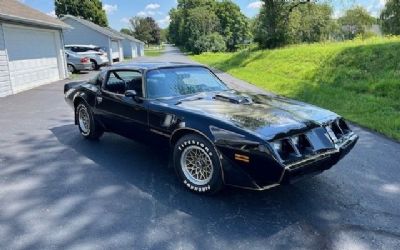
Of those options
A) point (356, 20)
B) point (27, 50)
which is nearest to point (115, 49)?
point (27, 50)

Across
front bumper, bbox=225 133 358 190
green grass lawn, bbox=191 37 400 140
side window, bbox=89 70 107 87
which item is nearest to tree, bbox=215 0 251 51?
green grass lawn, bbox=191 37 400 140

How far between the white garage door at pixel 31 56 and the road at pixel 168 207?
8816 mm

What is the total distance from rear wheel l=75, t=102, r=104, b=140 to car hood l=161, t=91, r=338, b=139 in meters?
2.05

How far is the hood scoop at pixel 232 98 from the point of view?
4.72m

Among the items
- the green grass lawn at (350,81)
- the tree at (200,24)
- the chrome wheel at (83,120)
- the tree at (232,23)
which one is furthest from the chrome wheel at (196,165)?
the tree at (232,23)

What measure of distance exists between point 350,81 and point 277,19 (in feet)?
59.5

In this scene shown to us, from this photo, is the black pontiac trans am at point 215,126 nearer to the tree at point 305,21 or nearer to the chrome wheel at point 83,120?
the chrome wheel at point 83,120

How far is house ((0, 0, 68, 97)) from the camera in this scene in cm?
1256

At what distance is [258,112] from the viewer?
427 centimetres

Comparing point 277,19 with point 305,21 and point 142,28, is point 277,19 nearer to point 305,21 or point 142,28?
point 305,21

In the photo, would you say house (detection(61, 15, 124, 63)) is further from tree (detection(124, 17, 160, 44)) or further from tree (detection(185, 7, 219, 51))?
tree (detection(124, 17, 160, 44))

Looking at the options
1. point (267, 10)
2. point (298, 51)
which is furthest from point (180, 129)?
point (267, 10)

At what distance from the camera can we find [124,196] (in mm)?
4137

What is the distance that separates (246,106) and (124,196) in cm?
181
